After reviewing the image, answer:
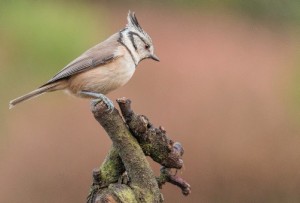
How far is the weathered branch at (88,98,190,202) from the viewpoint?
1663 millimetres

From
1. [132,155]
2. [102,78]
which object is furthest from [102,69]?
[132,155]

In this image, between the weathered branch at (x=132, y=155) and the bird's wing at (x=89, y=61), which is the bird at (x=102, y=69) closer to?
the bird's wing at (x=89, y=61)

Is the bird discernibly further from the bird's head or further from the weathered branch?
the weathered branch

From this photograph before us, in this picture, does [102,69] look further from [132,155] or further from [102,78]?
[132,155]

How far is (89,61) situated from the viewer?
212cm

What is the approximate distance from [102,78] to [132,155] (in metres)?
0.44

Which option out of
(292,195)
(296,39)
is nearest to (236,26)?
(296,39)

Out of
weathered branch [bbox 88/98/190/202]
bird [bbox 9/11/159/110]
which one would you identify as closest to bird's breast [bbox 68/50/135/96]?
bird [bbox 9/11/159/110]

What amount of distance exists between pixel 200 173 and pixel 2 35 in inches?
66.1

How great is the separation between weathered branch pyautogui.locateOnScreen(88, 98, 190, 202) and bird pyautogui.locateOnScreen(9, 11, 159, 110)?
0.37 metres

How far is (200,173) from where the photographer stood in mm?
4445

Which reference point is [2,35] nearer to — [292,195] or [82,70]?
[292,195]

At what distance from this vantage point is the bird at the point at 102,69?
209 cm

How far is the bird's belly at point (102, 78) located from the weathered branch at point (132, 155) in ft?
1.26
